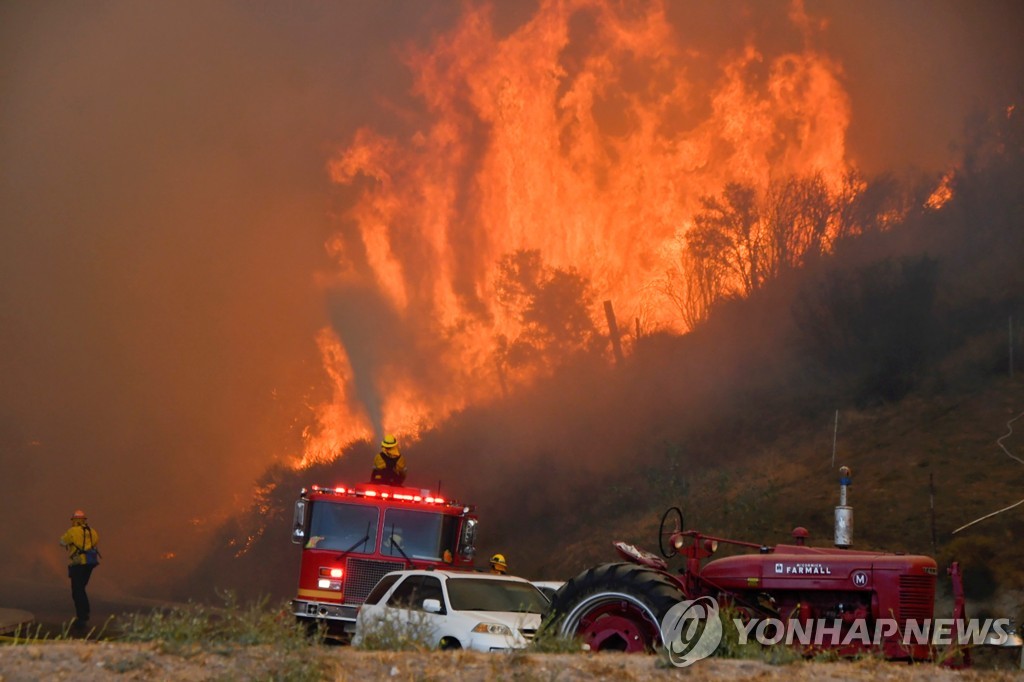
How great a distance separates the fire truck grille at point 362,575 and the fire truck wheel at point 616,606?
5943 millimetres

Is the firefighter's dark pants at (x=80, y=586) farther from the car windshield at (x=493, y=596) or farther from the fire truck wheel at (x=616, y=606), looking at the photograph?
the fire truck wheel at (x=616, y=606)

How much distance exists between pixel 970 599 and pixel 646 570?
429 inches

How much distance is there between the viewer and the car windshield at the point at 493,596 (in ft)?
44.5

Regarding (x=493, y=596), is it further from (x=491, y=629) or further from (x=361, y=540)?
(x=361, y=540)

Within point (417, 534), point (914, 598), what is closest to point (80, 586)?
point (417, 534)

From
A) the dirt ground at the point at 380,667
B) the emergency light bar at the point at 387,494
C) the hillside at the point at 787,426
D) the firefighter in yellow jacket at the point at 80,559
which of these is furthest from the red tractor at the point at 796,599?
the firefighter in yellow jacket at the point at 80,559

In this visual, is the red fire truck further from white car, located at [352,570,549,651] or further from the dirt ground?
the dirt ground

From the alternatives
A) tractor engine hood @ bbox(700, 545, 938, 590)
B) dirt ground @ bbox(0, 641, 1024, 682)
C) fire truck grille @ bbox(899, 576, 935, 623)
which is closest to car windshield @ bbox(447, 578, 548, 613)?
tractor engine hood @ bbox(700, 545, 938, 590)

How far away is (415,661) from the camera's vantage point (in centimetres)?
912

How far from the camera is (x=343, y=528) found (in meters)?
17.7

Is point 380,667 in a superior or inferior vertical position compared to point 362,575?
inferior

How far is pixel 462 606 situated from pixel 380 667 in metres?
4.60

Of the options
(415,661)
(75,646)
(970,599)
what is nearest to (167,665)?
(75,646)

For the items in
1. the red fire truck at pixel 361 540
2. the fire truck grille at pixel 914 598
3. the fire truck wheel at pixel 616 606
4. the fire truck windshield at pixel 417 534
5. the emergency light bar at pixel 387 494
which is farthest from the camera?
the emergency light bar at pixel 387 494
